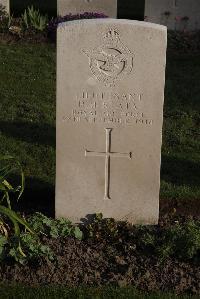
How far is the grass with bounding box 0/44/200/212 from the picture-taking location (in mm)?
6895

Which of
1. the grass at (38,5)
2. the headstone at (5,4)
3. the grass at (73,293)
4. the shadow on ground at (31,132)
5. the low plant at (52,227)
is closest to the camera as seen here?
the grass at (73,293)

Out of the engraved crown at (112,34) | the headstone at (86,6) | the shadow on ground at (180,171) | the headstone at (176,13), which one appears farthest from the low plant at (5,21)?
the engraved crown at (112,34)

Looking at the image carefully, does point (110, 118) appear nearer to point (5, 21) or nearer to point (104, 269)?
point (104, 269)

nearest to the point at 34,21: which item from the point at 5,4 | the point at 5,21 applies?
the point at 5,21

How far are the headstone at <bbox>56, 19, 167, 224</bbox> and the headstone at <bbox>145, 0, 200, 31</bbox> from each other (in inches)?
305

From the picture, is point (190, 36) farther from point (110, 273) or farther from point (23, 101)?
point (110, 273)

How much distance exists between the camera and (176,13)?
13.1m

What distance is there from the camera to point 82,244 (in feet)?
18.4

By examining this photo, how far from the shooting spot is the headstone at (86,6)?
12945 mm

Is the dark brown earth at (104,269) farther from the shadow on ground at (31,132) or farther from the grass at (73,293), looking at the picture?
the shadow on ground at (31,132)

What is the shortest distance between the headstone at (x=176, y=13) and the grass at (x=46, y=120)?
160cm

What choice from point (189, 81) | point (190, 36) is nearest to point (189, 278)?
point (189, 81)

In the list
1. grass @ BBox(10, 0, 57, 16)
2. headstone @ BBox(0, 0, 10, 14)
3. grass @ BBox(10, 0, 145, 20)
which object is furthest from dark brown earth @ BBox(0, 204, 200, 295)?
grass @ BBox(10, 0, 145, 20)

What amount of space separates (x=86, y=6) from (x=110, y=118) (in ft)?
25.8
